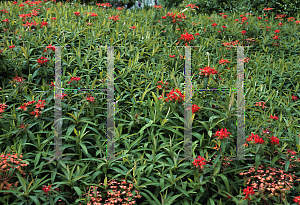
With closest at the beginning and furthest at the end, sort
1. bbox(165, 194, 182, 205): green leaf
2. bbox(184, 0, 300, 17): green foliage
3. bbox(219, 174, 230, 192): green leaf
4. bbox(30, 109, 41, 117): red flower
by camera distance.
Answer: bbox(165, 194, 182, 205): green leaf, bbox(219, 174, 230, 192): green leaf, bbox(30, 109, 41, 117): red flower, bbox(184, 0, 300, 17): green foliage

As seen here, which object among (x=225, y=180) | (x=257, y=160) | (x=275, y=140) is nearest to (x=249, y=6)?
(x=275, y=140)

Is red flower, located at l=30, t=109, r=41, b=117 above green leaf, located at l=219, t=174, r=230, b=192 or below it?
above

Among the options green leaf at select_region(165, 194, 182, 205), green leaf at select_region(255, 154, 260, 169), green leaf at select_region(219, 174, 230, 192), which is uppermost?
green leaf at select_region(255, 154, 260, 169)

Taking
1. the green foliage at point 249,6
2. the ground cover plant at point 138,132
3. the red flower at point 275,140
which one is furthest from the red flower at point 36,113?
the green foliage at point 249,6

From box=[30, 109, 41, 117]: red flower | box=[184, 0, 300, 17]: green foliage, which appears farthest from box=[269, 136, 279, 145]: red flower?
box=[184, 0, 300, 17]: green foliage

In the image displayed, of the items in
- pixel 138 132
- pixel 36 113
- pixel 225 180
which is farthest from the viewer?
pixel 138 132

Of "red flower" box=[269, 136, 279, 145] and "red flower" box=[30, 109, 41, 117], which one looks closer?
"red flower" box=[269, 136, 279, 145]

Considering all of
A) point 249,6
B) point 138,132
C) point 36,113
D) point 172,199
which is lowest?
point 172,199

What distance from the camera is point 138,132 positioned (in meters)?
2.23

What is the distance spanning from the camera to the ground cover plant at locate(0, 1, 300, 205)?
1.84 m

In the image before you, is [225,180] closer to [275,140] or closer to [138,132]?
[275,140]

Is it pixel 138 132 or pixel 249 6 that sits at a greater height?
pixel 249 6

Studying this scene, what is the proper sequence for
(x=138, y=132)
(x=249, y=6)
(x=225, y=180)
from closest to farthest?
1. (x=225, y=180)
2. (x=138, y=132)
3. (x=249, y=6)

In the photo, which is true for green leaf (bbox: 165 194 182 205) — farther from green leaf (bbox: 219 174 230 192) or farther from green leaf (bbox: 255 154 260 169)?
green leaf (bbox: 255 154 260 169)
